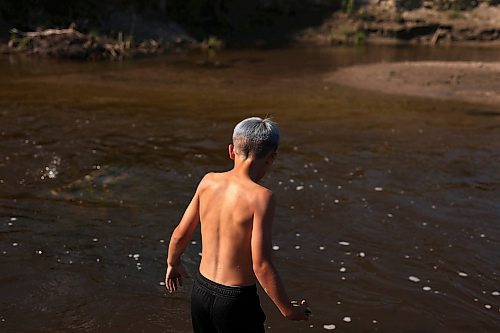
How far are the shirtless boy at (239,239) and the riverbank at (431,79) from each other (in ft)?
51.4

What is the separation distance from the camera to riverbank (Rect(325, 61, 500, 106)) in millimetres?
19000

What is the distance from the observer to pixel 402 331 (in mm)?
5461

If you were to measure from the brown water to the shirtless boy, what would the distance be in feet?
6.63

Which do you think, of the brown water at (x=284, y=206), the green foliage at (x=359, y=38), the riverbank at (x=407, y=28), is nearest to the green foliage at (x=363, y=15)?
the riverbank at (x=407, y=28)

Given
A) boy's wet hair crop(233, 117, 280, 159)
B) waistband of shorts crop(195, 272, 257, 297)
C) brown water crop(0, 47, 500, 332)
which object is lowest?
brown water crop(0, 47, 500, 332)

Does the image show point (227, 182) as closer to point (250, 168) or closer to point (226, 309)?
point (250, 168)

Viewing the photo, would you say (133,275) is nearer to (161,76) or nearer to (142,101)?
(142,101)

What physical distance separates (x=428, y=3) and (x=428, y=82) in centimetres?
2512

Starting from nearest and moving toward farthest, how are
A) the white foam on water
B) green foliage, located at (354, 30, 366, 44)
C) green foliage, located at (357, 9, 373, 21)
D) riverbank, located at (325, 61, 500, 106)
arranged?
the white foam on water
riverbank, located at (325, 61, 500, 106)
green foliage, located at (354, 30, 366, 44)
green foliage, located at (357, 9, 373, 21)

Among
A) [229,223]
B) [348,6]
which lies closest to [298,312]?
[229,223]

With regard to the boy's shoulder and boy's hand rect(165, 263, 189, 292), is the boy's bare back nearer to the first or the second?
the boy's shoulder

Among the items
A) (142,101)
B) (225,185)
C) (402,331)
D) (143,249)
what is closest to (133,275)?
(143,249)

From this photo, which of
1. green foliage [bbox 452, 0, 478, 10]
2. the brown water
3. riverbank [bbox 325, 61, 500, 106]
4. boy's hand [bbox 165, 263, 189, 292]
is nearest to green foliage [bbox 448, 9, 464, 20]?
green foliage [bbox 452, 0, 478, 10]

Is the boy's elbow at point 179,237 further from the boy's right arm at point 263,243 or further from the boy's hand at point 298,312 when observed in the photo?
the boy's hand at point 298,312
